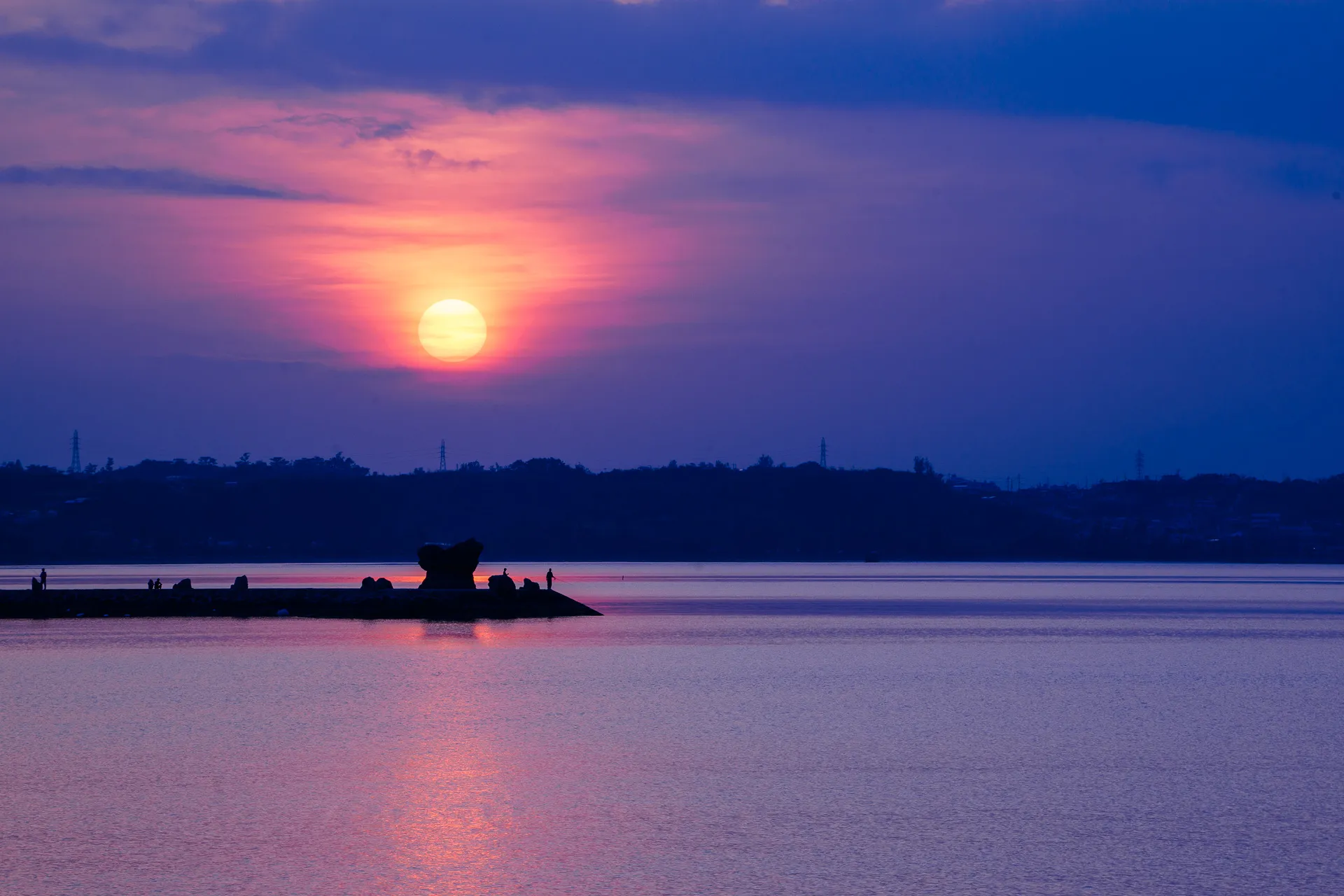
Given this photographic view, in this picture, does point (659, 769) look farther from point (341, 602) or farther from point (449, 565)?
point (449, 565)

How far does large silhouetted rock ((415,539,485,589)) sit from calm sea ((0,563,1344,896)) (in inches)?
748

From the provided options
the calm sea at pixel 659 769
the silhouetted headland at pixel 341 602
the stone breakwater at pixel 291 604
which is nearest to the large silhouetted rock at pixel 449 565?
the silhouetted headland at pixel 341 602

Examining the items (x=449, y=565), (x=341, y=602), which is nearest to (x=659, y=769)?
(x=341, y=602)

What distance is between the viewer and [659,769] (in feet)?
79.8

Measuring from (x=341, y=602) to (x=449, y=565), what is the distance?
5.57 meters

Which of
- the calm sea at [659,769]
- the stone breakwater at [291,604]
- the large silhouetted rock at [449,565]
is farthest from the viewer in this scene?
the large silhouetted rock at [449,565]

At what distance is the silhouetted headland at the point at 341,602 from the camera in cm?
6912

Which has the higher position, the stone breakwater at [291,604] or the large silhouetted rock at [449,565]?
the large silhouetted rock at [449,565]

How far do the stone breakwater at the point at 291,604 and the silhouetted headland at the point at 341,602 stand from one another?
3 cm

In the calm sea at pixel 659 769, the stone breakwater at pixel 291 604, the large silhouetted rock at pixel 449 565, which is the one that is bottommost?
the calm sea at pixel 659 769

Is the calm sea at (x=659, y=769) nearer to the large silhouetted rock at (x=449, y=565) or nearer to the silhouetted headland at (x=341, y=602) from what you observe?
the silhouetted headland at (x=341, y=602)

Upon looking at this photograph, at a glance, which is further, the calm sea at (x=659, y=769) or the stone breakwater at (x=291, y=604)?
the stone breakwater at (x=291, y=604)

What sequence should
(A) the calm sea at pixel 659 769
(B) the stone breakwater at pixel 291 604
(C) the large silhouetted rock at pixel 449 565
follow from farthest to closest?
(C) the large silhouetted rock at pixel 449 565
(B) the stone breakwater at pixel 291 604
(A) the calm sea at pixel 659 769

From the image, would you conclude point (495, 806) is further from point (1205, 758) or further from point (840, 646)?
point (840, 646)
